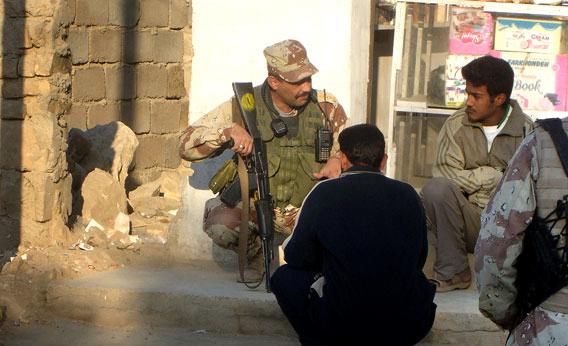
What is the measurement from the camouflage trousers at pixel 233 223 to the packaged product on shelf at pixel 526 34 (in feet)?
6.09

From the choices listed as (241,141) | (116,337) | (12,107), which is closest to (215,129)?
(241,141)

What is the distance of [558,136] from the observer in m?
3.06

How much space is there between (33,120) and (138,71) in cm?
346

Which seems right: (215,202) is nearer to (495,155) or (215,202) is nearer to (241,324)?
(241,324)

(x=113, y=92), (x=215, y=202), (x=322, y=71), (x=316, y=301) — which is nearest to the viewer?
(x=316, y=301)

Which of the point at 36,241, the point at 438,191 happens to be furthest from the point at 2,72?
the point at 438,191

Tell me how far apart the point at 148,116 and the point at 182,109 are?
1.08ft

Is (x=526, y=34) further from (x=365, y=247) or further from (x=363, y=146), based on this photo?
(x=365, y=247)

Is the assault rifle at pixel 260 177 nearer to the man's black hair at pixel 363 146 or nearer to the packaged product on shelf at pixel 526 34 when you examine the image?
the man's black hair at pixel 363 146

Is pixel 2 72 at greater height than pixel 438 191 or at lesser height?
greater

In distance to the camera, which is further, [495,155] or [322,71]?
[322,71]

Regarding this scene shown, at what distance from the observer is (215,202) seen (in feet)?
20.6

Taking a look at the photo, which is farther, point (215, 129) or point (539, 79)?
point (539, 79)

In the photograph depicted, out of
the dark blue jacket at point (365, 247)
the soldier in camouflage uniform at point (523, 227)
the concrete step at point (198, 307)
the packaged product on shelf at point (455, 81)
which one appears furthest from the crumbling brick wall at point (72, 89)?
the soldier in camouflage uniform at point (523, 227)
